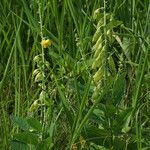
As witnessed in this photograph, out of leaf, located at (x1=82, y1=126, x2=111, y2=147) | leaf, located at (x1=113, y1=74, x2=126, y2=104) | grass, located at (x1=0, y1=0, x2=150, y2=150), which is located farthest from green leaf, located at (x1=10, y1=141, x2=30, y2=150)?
leaf, located at (x1=113, y1=74, x2=126, y2=104)

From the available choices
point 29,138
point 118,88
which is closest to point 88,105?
point 118,88

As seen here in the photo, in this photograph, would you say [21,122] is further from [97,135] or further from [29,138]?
[97,135]

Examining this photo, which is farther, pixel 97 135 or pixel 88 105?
pixel 88 105

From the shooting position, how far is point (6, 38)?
2.47m

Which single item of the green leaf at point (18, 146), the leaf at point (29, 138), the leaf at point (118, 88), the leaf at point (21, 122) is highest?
the leaf at point (118, 88)

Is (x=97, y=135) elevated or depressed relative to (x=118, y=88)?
depressed

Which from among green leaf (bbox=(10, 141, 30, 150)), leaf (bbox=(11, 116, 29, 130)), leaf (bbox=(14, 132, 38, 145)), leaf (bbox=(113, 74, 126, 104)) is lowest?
green leaf (bbox=(10, 141, 30, 150))

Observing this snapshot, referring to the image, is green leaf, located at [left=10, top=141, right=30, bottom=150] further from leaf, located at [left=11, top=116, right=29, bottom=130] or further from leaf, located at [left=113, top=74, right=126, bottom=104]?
leaf, located at [left=113, top=74, right=126, bottom=104]

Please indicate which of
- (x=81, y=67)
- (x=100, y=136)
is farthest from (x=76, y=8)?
(x=100, y=136)

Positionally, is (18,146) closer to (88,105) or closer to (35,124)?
(35,124)

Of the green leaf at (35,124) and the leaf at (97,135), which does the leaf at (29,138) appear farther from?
the leaf at (97,135)

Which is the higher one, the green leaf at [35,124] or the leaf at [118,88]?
the leaf at [118,88]

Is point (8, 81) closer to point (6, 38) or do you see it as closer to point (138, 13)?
point (6, 38)

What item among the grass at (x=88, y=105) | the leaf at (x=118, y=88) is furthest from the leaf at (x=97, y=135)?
the leaf at (x=118, y=88)
